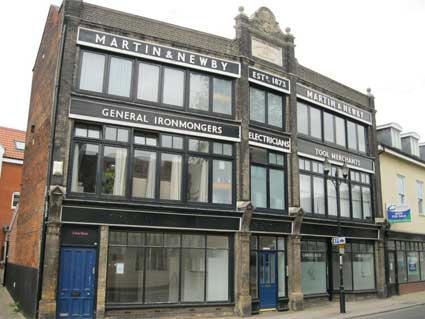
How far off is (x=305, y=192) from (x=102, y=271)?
10.4m

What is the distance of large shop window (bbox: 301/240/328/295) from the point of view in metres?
19.9

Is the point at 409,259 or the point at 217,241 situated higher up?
the point at 217,241

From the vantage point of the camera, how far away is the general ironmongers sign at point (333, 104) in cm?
2122

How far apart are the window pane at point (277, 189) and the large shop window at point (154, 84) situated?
11.5 ft

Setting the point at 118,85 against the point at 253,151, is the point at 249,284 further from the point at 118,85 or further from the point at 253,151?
the point at 118,85

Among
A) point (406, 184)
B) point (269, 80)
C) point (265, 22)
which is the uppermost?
point (265, 22)

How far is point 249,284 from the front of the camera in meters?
17.2

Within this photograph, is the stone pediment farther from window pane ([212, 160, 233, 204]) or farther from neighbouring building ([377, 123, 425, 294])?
neighbouring building ([377, 123, 425, 294])

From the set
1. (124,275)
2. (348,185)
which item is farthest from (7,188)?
(348,185)

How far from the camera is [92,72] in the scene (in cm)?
1565

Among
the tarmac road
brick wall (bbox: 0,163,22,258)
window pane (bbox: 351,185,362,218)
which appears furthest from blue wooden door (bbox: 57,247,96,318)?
brick wall (bbox: 0,163,22,258)

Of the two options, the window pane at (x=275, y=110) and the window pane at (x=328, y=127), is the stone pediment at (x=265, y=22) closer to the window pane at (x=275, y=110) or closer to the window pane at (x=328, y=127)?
the window pane at (x=275, y=110)

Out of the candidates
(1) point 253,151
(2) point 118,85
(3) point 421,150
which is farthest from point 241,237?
(3) point 421,150

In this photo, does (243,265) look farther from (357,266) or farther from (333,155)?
(357,266)
